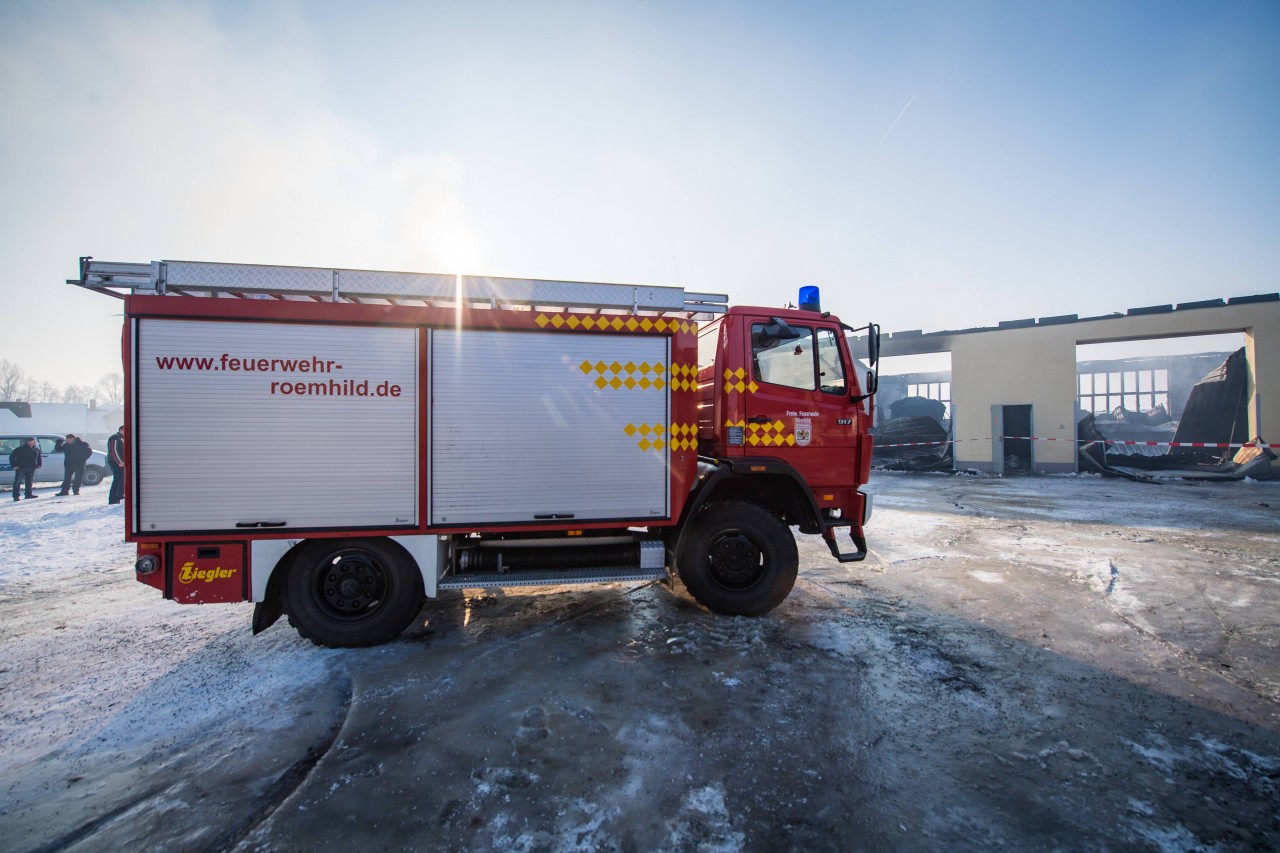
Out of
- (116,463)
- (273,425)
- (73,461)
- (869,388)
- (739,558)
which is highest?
(869,388)

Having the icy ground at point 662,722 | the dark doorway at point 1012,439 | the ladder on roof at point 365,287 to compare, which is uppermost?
the ladder on roof at point 365,287

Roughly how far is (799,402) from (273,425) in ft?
14.4

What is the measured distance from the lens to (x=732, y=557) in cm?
461

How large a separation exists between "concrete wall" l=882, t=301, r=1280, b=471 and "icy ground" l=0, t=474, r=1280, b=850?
43.1 feet

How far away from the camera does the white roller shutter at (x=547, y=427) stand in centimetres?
408

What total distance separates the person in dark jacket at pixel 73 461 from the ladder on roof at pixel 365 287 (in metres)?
13.9

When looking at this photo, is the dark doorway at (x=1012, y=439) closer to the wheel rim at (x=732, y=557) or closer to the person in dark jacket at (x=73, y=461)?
the wheel rim at (x=732, y=557)

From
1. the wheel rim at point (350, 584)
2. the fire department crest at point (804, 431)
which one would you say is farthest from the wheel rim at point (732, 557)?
the wheel rim at point (350, 584)

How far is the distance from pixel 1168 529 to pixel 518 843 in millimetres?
10842

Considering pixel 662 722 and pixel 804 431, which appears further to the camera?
pixel 804 431

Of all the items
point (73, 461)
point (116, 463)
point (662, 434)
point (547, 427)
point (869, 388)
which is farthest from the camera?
point (73, 461)

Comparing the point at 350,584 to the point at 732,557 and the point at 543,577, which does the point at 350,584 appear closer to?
the point at 543,577

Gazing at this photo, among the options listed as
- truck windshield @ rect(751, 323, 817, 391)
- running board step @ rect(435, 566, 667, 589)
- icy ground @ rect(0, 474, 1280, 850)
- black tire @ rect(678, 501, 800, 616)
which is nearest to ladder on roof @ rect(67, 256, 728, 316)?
truck windshield @ rect(751, 323, 817, 391)

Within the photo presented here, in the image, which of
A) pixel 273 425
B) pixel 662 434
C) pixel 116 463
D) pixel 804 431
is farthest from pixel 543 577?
pixel 116 463
